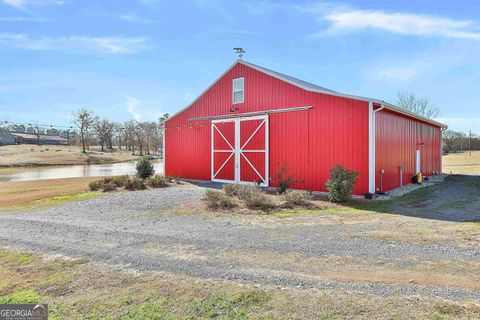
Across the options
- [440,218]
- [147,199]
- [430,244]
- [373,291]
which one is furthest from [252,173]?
[373,291]

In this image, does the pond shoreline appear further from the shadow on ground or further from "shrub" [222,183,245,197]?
the shadow on ground

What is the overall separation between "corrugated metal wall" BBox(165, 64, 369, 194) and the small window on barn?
0.26m

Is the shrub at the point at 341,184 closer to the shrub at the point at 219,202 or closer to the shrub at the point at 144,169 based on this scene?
the shrub at the point at 219,202

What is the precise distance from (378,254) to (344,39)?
13810mm

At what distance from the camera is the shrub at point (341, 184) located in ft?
32.5

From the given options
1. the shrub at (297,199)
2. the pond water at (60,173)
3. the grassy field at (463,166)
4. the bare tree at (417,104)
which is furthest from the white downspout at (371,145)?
the bare tree at (417,104)

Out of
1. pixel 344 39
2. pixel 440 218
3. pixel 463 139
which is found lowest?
pixel 440 218

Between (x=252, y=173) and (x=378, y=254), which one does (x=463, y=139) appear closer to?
(x=252, y=173)

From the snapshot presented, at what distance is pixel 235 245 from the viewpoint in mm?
5402

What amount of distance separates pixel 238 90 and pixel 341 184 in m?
7.57

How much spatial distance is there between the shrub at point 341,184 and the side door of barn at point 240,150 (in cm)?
419

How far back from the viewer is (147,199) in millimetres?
10984

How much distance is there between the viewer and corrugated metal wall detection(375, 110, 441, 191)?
11.6 meters

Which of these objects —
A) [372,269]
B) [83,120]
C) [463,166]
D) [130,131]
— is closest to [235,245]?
[372,269]
